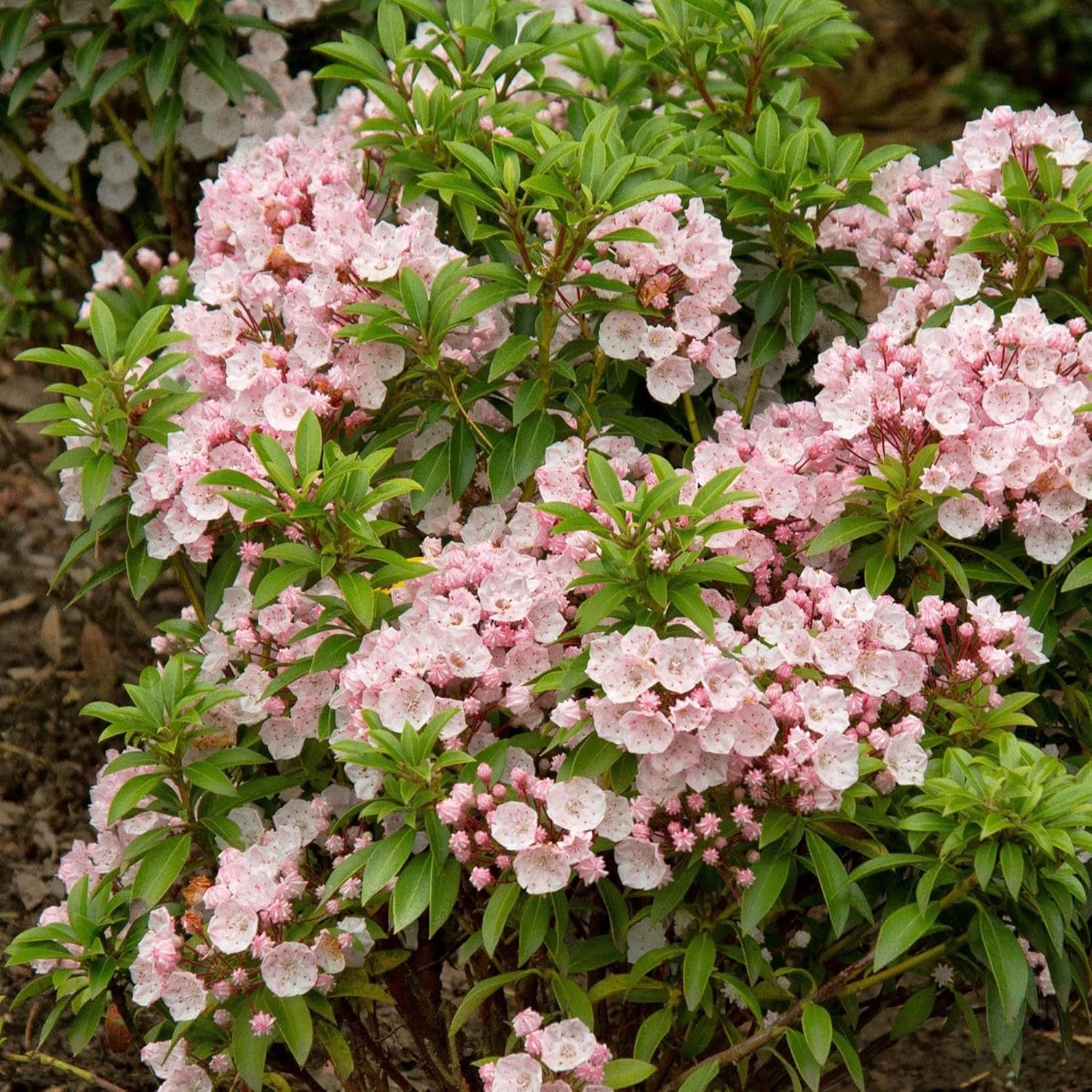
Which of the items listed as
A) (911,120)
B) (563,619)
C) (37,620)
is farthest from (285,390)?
(911,120)

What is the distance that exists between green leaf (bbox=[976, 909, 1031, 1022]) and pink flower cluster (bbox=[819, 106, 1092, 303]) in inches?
46.7

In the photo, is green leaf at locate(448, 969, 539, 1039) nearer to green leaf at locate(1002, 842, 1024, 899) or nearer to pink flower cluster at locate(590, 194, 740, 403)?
green leaf at locate(1002, 842, 1024, 899)

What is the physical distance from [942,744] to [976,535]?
1.56ft

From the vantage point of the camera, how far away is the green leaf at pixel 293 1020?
8.32ft

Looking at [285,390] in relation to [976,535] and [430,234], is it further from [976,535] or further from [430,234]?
[976,535]

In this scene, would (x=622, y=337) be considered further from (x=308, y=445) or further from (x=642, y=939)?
(x=642, y=939)

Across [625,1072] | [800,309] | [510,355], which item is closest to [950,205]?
[800,309]

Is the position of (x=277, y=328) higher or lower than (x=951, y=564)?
higher

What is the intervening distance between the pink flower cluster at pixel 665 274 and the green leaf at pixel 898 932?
3.41 ft

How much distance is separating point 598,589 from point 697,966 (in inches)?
23.5

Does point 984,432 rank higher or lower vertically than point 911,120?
higher

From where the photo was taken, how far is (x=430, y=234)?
9.60 feet

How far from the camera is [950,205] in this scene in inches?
116

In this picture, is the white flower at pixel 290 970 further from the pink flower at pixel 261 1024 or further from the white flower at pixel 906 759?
the white flower at pixel 906 759
